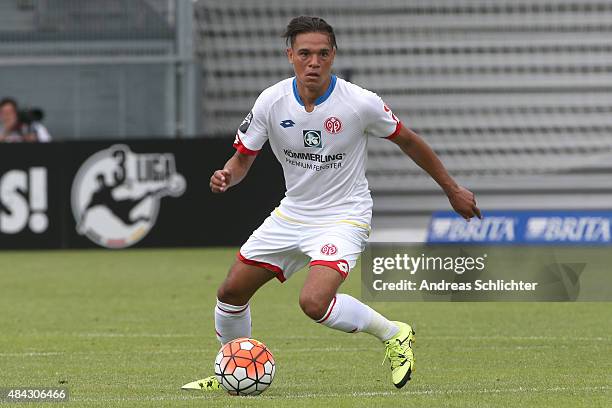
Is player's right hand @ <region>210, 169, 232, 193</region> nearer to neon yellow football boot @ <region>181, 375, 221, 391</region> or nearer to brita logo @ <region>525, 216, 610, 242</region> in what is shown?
neon yellow football boot @ <region>181, 375, 221, 391</region>

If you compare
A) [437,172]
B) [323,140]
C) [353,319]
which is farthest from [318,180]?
[353,319]

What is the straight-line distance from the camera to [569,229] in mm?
17828

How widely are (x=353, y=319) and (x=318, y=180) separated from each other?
2.47 ft

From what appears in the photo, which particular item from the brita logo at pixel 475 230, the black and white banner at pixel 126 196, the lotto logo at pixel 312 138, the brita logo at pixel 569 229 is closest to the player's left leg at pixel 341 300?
the lotto logo at pixel 312 138

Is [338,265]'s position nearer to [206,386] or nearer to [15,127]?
[206,386]

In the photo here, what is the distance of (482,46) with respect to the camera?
22.9m

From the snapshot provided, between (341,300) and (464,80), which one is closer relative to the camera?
(341,300)

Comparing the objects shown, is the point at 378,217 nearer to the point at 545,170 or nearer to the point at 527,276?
→ the point at 545,170

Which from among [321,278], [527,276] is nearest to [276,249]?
[321,278]

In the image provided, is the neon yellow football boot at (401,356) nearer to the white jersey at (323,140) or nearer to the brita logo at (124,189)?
the white jersey at (323,140)

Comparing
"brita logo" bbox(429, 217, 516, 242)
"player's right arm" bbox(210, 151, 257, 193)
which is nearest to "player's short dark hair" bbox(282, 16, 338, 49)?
"player's right arm" bbox(210, 151, 257, 193)

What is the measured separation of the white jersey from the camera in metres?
7.29

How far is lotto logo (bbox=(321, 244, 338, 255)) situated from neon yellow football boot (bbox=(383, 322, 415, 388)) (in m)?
0.56

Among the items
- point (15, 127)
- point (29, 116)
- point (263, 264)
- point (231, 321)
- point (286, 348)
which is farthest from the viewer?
point (29, 116)
